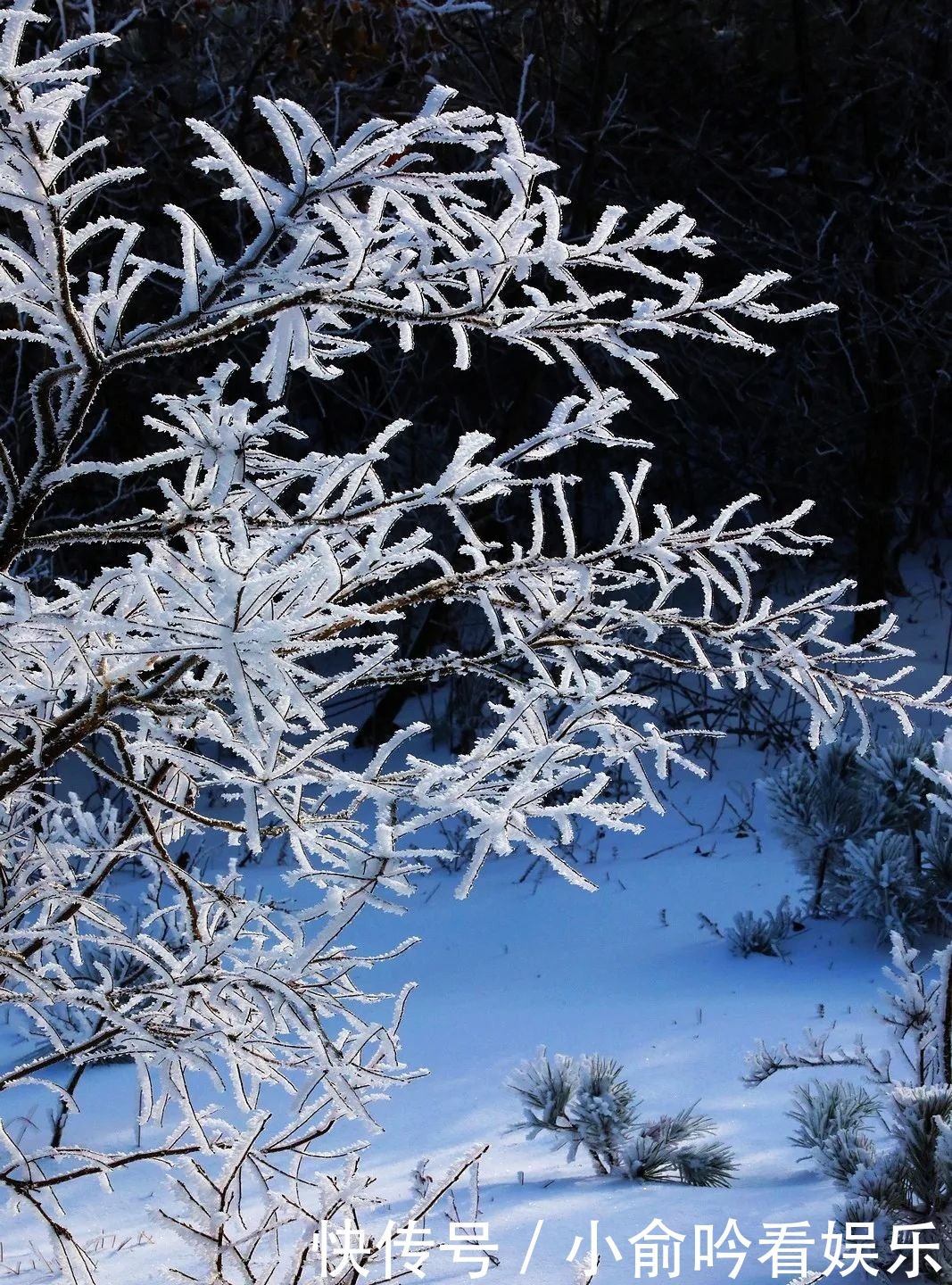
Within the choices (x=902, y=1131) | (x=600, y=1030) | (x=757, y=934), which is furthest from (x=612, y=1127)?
→ (x=757, y=934)

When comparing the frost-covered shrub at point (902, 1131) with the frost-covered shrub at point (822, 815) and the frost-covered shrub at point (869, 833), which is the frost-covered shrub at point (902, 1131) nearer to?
the frost-covered shrub at point (869, 833)

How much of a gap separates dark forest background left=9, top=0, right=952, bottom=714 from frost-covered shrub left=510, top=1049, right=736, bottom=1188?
15.2 feet

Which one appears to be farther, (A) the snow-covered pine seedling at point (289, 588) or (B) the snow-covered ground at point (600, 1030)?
(B) the snow-covered ground at point (600, 1030)

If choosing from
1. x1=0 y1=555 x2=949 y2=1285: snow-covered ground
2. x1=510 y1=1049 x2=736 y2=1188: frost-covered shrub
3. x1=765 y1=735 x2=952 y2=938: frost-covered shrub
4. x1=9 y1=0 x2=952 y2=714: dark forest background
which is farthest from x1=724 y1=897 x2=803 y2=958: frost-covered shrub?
x1=9 y1=0 x2=952 y2=714: dark forest background

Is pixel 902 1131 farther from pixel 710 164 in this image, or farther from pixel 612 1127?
pixel 710 164

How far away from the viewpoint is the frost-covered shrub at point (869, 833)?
15.8 ft

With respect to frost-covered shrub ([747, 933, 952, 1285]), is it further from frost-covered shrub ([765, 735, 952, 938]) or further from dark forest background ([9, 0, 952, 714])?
dark forest background ([9, 0, 952, 714])

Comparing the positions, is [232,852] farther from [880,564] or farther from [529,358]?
[880,564]

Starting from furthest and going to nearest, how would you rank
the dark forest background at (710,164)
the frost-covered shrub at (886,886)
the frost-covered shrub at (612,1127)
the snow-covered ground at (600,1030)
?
1. the dark forest background at (710,164)
2. the frost-covered shrub at (886,886)
3. the frost-covered shrub at (612,1127)
4. the snow-covered ground at (600,1030)

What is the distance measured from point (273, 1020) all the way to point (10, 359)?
6.67 metres

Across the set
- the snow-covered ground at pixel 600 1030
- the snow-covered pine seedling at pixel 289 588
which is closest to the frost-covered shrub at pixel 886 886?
the snow-covered ground at pixel 600 1030

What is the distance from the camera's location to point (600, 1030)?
4453mm

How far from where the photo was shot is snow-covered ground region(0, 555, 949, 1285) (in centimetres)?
296

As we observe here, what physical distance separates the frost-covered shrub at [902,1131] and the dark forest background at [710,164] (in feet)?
16.4
